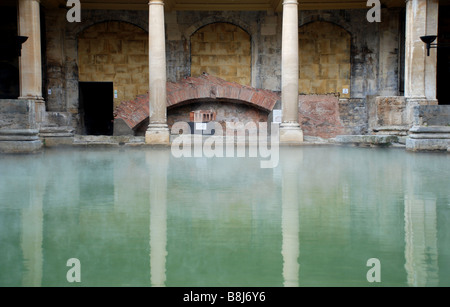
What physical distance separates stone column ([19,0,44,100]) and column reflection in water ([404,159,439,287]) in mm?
11059

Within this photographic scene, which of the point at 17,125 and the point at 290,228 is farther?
the point at 17,125

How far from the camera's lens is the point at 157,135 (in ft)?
44.1

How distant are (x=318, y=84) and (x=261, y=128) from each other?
2.63m

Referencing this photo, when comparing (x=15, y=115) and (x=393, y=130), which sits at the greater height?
(x=15, y=115)

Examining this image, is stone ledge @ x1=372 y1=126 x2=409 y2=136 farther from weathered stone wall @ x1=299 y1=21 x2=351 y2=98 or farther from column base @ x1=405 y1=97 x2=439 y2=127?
weathered stone wall @ x1=299 y1=21 x2=351 y2=98

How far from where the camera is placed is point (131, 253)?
327cm

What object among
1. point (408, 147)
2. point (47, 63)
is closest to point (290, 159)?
point (408, 147)

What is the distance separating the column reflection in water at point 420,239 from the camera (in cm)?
282

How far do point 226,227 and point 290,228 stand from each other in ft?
1.62

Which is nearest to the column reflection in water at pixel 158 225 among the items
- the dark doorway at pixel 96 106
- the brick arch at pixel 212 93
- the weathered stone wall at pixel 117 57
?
the brick arch at pixel 212 93

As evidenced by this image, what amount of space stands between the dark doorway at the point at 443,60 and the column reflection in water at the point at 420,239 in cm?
1362

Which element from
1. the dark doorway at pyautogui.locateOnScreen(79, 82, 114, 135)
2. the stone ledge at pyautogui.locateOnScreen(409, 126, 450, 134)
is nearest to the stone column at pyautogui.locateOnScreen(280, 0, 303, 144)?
the stone ledge at pyautogui.locateOnScreen(409, 126, 450, 134)

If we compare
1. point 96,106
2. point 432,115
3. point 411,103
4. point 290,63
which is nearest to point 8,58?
point 96,106

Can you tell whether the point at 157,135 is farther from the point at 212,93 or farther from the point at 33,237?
the point at 33,237
